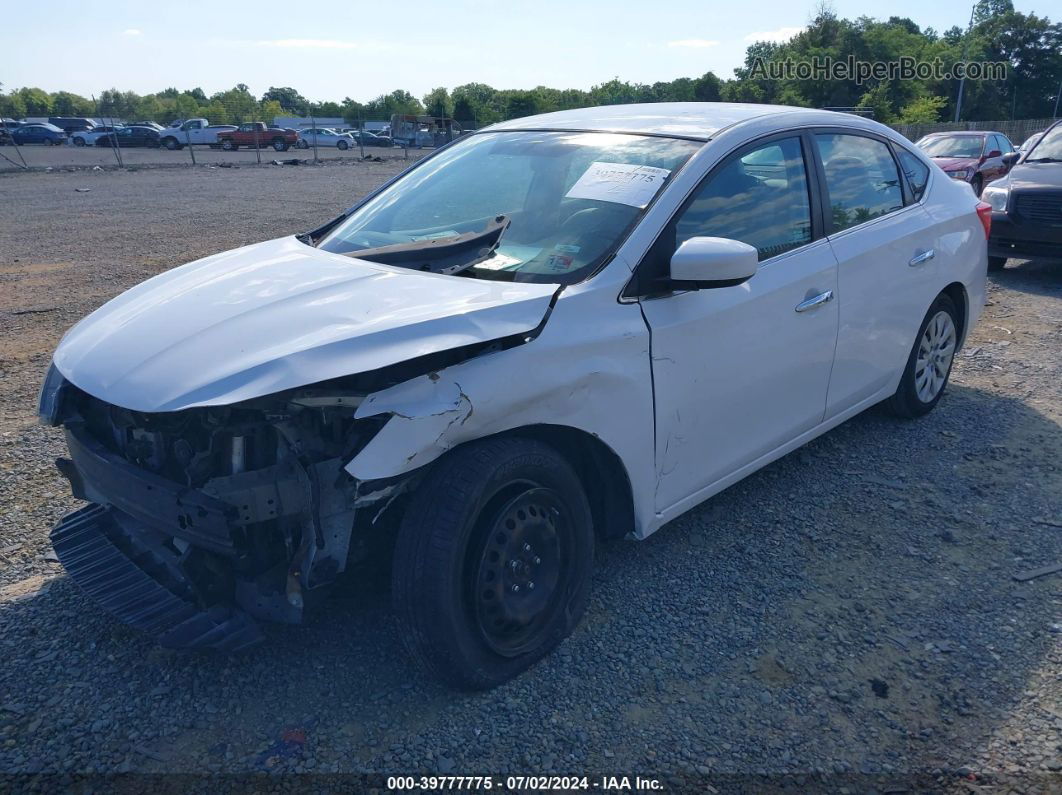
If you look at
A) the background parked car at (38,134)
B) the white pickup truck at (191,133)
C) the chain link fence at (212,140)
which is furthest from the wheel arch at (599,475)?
the background parked car at (38,134)

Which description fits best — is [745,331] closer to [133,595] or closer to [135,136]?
[133,595]

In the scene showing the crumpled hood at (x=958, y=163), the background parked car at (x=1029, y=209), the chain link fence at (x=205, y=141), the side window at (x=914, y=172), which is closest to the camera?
the side window at (x=914, y=172)

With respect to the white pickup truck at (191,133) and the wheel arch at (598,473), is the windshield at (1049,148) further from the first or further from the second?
the white pickup truck at (191,133)

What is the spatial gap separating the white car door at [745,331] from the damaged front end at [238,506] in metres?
1.14

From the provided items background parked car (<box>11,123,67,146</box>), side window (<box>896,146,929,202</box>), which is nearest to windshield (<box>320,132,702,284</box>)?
side window (<box>896,146,929,202</box>)

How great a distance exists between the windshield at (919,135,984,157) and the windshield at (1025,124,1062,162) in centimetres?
642

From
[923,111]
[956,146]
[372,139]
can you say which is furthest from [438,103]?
[956,146]

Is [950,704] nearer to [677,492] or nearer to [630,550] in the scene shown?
[677,492]

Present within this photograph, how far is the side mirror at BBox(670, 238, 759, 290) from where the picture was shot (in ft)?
9.39

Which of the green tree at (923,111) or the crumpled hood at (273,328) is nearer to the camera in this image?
the crumpled hood at (273,328)

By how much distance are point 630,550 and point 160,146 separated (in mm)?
47549

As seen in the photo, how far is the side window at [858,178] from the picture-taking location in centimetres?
394

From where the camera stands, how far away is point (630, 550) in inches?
143

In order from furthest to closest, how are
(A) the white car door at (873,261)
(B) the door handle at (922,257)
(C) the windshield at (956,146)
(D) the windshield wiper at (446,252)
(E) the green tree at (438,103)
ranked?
(E) the green tree at (438,103)
(C) the windshield at (956,146)
(B) the door handle at (922,257)
(A) the white car door at (873,261)
(D) the windshield wiper at (446,252)
